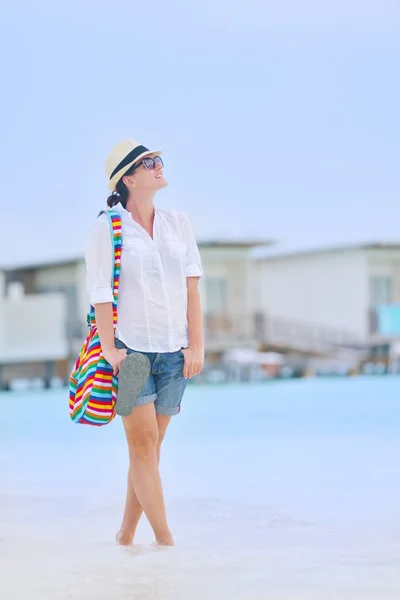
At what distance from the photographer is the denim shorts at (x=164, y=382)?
4188 mm

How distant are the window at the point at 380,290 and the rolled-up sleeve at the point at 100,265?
26.6 metres

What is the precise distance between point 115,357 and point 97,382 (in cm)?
12

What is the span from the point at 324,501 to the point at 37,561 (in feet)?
7.08

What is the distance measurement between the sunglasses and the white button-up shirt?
199 millimetres

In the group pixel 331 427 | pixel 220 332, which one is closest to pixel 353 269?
pixel 220 332

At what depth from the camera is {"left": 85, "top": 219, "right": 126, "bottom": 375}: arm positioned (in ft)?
13.5

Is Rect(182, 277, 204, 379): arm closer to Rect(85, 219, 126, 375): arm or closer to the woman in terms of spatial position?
the woman

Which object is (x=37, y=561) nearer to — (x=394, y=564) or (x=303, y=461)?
(x=394, y=564)

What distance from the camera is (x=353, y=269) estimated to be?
98.1 ft

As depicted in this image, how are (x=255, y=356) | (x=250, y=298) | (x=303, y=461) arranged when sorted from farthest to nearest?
(x=250, y=298) < (x=255, y=356) < (x=303, y=461)

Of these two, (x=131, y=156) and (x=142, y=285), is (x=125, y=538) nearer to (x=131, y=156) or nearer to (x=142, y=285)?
(x=142, y=285)

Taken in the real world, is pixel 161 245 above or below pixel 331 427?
above

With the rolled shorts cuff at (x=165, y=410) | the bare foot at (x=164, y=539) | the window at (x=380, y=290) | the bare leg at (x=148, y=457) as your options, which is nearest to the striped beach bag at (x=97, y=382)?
the bare leg at (x=148, y=457)

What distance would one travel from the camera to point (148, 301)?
4.18m
